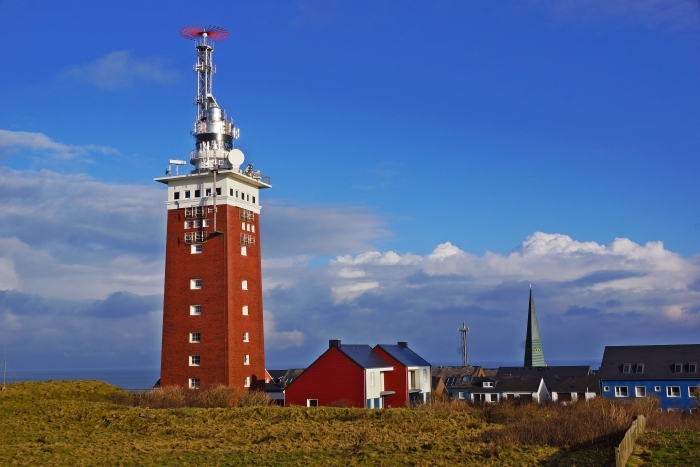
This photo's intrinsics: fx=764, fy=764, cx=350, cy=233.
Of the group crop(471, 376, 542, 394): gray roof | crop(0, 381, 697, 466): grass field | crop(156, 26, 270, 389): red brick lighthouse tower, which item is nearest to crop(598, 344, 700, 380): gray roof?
crop(471, 376, 542, 394): gray roof

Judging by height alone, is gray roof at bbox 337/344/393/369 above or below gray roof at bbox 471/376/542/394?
above

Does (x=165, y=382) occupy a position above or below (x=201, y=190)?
below

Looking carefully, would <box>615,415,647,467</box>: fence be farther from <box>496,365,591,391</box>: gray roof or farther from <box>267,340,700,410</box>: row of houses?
<box>496,365,591,391</box>: gray roof

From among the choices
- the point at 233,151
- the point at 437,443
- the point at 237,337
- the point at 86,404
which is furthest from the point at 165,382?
the point at 437,443

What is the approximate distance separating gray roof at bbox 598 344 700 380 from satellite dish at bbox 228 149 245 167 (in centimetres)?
4229

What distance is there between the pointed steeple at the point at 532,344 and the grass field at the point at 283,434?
6754cm

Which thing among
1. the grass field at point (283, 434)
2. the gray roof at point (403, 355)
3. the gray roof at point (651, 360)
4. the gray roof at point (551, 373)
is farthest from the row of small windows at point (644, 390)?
the grass field at point (283, 434)

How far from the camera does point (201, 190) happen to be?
57375 mm

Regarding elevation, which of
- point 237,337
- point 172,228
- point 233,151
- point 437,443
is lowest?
point 437,443

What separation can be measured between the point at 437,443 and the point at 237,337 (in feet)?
90.2

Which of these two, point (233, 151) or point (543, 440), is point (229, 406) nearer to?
point (233, 151)

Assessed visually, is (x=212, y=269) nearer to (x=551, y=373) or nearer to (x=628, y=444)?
(x=628, y=444)

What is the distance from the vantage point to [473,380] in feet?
286

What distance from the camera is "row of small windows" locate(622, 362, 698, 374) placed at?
237ft
